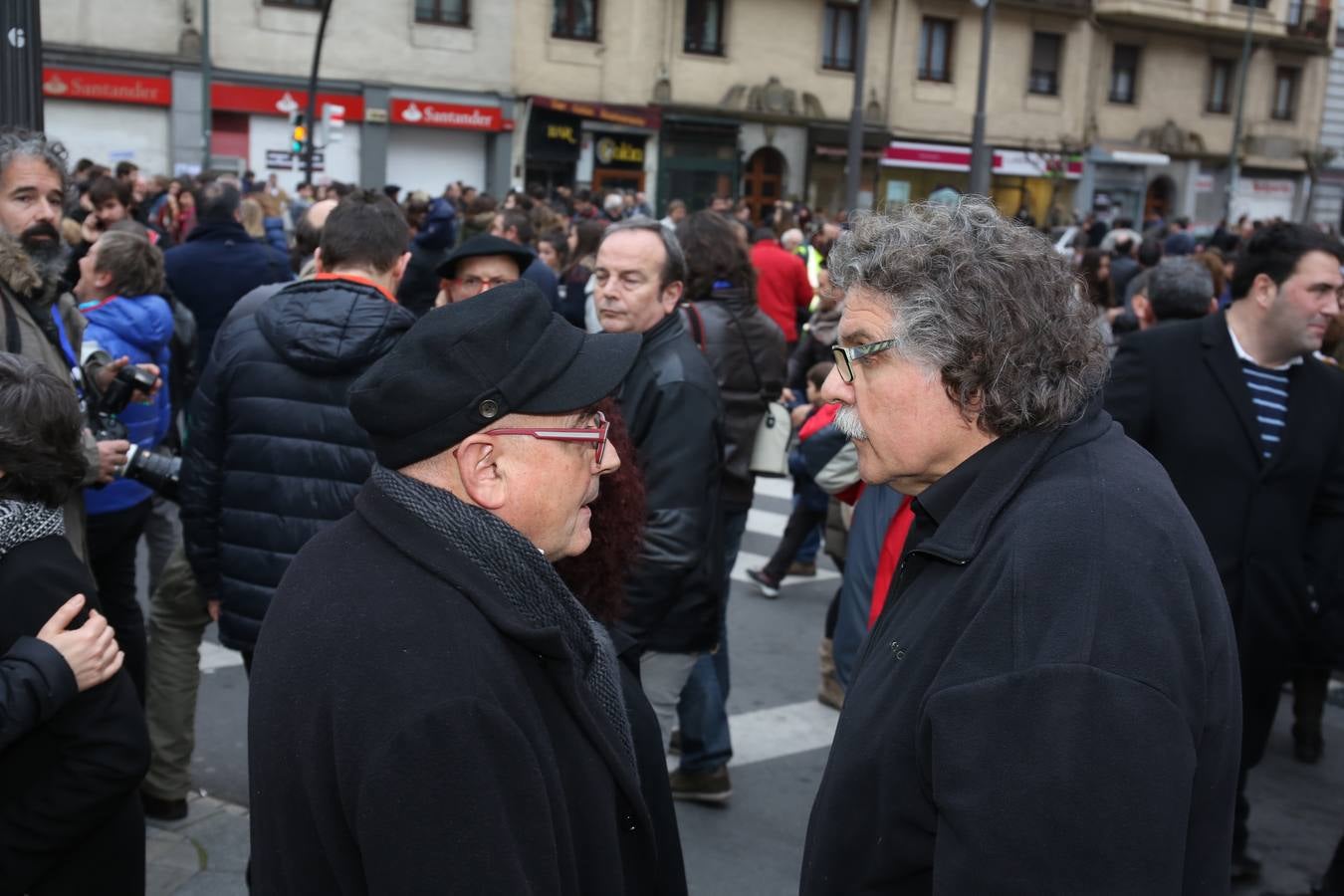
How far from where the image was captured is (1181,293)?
5.36 meters

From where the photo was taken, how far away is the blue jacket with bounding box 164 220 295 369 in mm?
7582

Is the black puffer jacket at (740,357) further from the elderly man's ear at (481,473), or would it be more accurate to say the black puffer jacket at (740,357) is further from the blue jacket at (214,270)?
the blue jacket at (214,270)

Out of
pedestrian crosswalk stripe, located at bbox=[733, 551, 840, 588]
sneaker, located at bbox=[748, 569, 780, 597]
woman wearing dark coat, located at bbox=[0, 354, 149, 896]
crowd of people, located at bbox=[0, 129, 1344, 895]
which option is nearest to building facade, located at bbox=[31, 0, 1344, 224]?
pedestrian crosswalk stripe, located at bbox=[733, 551, 840, 588]

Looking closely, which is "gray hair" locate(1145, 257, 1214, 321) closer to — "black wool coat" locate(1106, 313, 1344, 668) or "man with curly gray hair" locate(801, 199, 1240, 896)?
"black wool coat" locate(1106, 313, 1344, 668)

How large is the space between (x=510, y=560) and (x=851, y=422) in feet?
2.29

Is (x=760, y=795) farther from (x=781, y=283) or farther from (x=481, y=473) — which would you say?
(x=781, y=283)

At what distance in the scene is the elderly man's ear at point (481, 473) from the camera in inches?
72.1

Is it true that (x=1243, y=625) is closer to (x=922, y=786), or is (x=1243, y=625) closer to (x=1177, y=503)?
(x=1177, y=503)

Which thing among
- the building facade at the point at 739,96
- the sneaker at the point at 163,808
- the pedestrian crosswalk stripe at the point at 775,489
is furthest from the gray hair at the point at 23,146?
the building facade at the point at 739,96

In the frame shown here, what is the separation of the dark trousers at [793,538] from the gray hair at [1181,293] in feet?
7.87

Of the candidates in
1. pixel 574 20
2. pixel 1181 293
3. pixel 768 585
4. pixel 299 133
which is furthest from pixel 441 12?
pixel 1181 293

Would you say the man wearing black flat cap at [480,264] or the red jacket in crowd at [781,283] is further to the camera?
the red jacket in crowd at [781,283]

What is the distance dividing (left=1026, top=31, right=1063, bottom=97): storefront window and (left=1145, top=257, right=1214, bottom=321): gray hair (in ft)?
110

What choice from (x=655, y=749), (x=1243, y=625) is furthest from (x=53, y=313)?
(x=1243, y=625)
